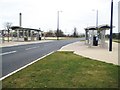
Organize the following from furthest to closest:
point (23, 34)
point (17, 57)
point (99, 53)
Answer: point (23, 34) → point (99, 53) → point (17, 57)

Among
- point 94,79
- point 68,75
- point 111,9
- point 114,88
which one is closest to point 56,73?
point 68,75

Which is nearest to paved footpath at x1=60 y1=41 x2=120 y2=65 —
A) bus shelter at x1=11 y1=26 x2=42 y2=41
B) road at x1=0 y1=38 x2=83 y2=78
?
road at x1=0 y1=38 x2=83 y2=78

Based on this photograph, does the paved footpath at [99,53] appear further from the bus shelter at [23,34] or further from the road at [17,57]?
the bus shelter at [23,34]

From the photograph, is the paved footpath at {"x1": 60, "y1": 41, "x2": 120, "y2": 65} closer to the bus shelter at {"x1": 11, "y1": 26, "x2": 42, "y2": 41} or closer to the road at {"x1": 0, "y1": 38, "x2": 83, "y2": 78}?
the road at {"x1": 0, "y1": 38, "x2": 83, "y2": 78}

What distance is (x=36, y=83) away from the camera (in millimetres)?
8438

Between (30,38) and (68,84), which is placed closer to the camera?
(68,84)

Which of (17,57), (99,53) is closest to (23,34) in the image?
(99,53)

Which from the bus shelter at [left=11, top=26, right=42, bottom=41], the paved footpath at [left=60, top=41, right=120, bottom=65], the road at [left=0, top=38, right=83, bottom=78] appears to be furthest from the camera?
the bus shelter at [left=11, top=26, right=42, bottom=41]

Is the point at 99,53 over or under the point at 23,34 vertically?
under

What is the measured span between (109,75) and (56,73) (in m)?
2.08

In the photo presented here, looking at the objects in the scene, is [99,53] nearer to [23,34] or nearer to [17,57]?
[17,57]

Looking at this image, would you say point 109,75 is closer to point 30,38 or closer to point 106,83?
point 106,83

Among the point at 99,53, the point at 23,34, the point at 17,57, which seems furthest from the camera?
the point at 23,34

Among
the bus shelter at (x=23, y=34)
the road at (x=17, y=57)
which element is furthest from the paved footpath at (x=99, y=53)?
the bus shelter at (x=23, y=34)
